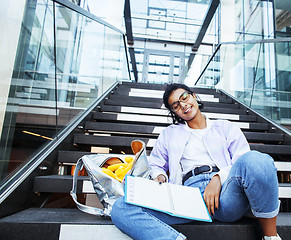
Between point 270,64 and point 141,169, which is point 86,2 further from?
point 141,169

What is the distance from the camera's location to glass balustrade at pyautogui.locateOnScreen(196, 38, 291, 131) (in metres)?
2.81

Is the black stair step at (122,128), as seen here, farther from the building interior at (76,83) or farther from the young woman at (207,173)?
the young woman at (207,173)

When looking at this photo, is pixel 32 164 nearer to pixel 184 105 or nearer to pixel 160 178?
pixel 160 178

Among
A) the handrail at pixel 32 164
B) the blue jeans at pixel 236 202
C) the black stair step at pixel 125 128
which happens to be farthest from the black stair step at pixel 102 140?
the blue jeans at pixel 236 202

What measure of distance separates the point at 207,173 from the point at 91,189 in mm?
732

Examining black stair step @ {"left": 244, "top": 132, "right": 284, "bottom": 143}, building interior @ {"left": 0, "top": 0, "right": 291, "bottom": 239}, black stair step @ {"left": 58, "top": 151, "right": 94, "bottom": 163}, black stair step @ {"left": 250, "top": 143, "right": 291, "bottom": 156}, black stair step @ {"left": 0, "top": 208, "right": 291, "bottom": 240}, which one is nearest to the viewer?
black stair step @ {"left": 0, "top": 208, "right": 291, "bottom": 240}

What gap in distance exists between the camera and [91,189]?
4.71 feet

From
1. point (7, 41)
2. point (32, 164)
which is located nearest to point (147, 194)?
point (32, 164)

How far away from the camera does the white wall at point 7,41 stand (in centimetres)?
122

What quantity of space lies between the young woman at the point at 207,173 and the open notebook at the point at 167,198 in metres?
0.04

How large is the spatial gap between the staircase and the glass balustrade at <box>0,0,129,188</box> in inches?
8.0

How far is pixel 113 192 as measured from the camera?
1122 mm

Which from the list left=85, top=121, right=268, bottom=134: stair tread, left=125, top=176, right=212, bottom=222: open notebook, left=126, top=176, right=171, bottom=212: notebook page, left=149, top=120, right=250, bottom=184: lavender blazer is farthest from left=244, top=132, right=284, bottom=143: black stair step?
left=126, top=176, right=171, bottom=212: notebook page

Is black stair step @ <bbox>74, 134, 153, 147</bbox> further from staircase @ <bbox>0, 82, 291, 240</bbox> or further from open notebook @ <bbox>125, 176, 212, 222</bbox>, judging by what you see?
open notebook @ <bbox>125, 176, 212, 222</bbox>
